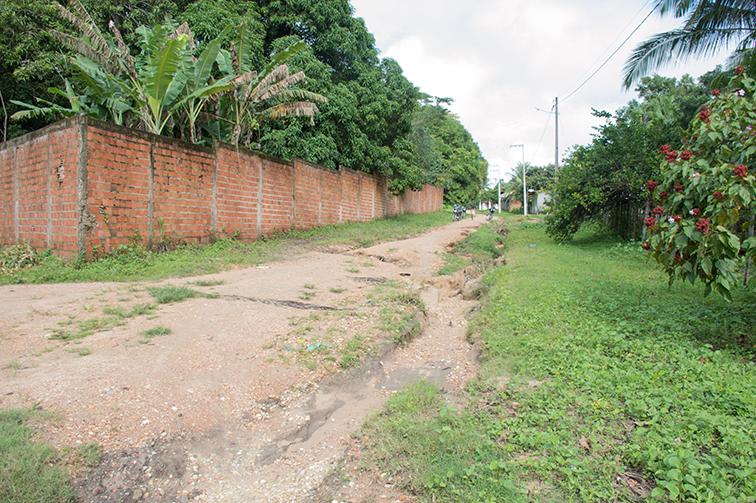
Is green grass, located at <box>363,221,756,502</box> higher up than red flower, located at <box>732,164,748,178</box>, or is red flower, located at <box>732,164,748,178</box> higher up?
red flower, located at <box>732,164,748,178</box>

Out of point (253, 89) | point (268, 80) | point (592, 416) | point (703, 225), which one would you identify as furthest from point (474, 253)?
point (592, 416)

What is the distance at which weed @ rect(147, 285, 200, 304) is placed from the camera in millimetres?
5535

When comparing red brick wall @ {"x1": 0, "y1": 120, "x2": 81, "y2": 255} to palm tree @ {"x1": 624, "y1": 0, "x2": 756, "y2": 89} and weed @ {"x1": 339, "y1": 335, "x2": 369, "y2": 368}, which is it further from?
palm tree @ {"x1": 624, "y1": 0, "x2": 756, "y2": 89}

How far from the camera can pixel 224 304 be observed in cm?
557

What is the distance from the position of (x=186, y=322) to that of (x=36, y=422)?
2.12 meters

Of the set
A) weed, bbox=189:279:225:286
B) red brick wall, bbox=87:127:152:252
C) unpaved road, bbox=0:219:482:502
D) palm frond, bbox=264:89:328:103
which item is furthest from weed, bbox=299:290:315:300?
palm frond, bbox=264:89:328:103

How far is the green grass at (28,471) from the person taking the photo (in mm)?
2105

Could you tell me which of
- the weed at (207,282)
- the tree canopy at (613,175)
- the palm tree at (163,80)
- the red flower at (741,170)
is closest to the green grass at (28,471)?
the weed at (207,282)

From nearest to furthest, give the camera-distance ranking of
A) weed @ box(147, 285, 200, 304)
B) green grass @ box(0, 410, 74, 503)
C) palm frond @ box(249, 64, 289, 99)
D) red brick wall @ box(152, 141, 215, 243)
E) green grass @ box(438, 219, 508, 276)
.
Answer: green grass @ box(0, 410, 74, 503) < weed @ box(147, 285, 200, 304) < red brick wall @ box(152, 141, 215, 243) < green grass @ box(438, 219, 508, 276) < palm frond @ box(249, 64, 289, 99)

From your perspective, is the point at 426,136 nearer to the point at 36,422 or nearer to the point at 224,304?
the point at 224,304

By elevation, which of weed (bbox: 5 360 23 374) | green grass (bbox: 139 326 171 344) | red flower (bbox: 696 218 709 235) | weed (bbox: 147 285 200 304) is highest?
red flower (bbox: 696 218 709 235)

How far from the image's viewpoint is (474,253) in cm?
1254

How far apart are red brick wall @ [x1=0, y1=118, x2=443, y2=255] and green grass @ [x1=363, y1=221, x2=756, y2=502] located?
6.66 metres

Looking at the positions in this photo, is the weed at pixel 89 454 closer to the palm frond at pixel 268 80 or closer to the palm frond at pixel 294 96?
the palm frond at pixel 268 80
